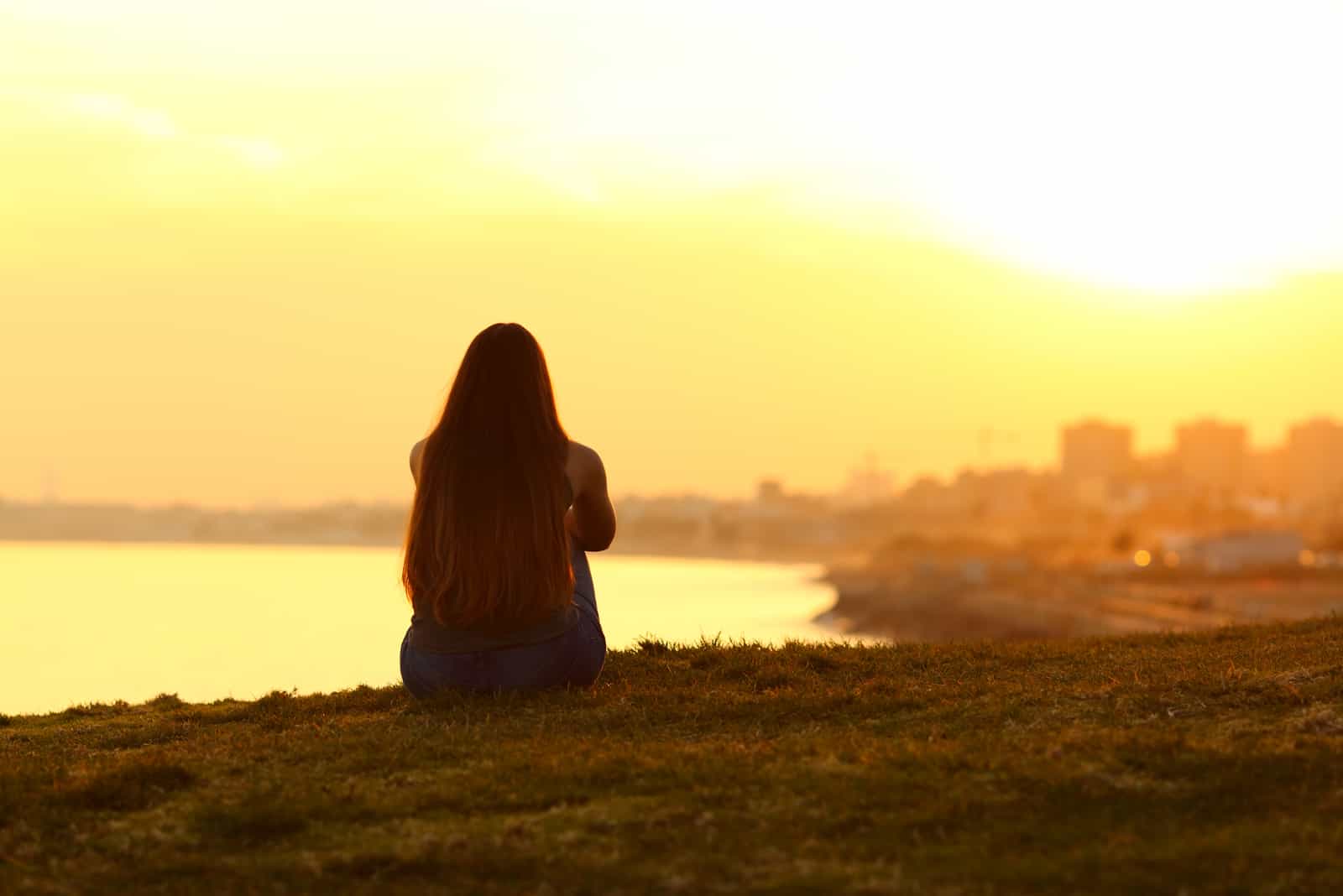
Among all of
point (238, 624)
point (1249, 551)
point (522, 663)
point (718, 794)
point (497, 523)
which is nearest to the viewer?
point (718, 794)

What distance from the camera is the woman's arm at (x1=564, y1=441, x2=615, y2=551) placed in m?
8.43

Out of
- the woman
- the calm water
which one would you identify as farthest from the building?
the woman

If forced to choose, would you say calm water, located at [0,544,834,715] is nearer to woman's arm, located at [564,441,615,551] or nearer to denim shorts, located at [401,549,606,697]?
denim shorts, located at [401,549,606,697]

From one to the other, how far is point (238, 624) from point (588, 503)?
84005 mm

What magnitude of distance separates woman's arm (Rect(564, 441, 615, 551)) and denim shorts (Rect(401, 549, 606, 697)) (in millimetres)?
162

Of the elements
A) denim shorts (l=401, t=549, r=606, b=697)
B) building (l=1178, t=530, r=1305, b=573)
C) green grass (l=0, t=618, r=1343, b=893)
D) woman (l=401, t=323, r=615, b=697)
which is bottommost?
building (l=1178, t=530, r=1305, b=573)

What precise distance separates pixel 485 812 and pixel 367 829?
1.56ft

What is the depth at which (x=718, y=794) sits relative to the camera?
600 cm

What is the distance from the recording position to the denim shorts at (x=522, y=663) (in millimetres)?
8469

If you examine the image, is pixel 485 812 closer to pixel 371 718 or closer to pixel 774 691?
pixel 371 718

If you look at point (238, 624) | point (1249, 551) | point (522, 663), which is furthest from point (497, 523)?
point (1249, 551)

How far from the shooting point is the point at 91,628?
8212 centimetres

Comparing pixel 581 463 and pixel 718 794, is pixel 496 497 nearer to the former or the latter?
pixel 581 463

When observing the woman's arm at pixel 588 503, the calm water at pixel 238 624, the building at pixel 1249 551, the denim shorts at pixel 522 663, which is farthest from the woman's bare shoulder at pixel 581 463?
the building at pixel 1249 551
